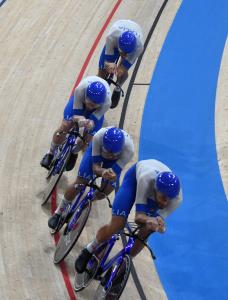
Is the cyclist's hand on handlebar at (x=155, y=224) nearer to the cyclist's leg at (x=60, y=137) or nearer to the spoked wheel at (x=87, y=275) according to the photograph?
the spoked wheel at (x=87, y=275)

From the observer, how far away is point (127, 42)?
295 inches

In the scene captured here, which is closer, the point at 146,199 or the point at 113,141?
the point at 146,199

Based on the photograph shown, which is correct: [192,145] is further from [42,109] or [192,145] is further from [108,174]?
[108,174]

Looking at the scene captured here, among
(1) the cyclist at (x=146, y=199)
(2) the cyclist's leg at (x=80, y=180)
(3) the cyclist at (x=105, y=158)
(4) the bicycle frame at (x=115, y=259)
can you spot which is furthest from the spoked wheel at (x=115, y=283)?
(2) the cyclist's leg at (x=80, y=180)

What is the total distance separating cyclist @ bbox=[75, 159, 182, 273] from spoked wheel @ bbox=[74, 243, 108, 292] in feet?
0.28

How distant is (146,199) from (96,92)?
4.69 feet

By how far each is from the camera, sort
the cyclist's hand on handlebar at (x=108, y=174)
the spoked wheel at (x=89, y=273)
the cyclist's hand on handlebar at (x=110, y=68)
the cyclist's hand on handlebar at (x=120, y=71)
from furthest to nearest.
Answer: the cyclist's hand on handlebar at (x=120, y=71) → the cyclist's hand on handlebar at (x=110, y=68) → the spoked wheel at (x=89, y=273) → the cyclist's hand on handlebar at (x=108, y=174)

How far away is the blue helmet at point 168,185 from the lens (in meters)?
5.21

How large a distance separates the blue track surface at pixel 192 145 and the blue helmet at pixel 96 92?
159 centimetres

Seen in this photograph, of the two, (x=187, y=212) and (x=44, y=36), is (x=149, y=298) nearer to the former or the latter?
(x=187, y=212)

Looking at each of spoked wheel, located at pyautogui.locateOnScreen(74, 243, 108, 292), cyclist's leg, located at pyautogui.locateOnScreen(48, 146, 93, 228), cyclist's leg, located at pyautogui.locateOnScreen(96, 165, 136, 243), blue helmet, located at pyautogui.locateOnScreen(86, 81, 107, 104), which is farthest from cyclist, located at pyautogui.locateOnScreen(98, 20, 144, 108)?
spoked wheel, located at pyautogui.locateOnScreen(74, 243, 108, 292)

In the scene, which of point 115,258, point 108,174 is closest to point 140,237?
point 115,258

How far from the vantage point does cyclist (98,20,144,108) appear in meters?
7.54

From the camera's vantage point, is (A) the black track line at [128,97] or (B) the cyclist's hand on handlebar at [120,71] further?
(B) the cyclist's hand on handlebar at [120,71]
